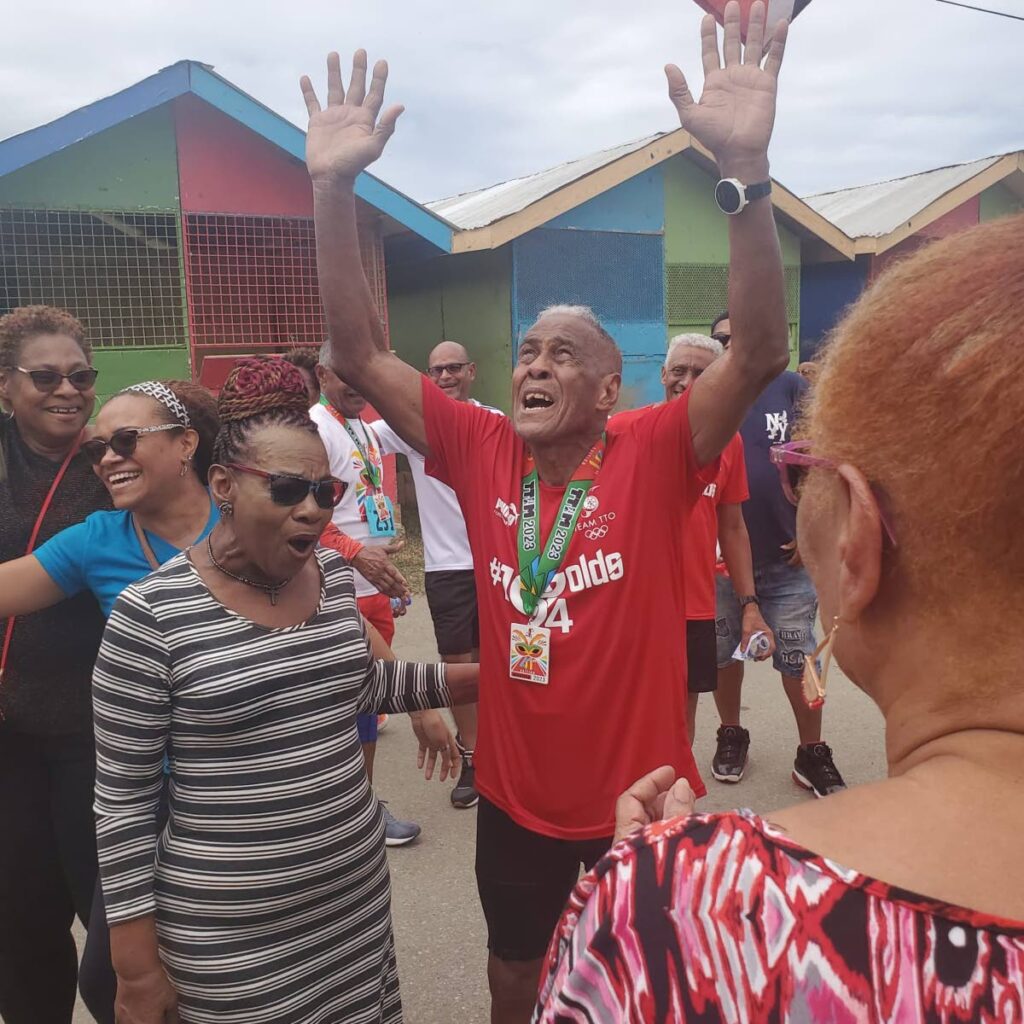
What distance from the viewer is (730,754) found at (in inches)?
179

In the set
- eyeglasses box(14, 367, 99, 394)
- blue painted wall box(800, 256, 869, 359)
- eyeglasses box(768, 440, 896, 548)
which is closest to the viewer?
eyeglasses box(768, 440, 896, 548)

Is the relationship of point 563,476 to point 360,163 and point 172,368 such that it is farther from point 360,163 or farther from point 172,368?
point 172,368

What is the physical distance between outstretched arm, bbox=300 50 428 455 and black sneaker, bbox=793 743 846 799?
2.84 m

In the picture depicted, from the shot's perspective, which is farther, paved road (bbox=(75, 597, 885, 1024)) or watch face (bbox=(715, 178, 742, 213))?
paved road (bbox=(75, 597, 885, 1024))

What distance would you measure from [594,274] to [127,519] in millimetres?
9726

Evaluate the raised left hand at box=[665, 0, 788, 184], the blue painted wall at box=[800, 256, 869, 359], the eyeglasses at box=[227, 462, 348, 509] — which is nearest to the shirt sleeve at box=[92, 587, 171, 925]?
the eyeglasses at box=[227, 462, 348, 509]

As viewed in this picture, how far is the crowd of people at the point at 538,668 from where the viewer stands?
0.81 metres

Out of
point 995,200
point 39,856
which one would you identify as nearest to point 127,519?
point 39,856

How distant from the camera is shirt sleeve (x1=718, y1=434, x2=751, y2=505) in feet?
14.0

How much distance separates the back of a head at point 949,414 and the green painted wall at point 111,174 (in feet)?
29.9

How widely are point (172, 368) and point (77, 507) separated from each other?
6.77 m

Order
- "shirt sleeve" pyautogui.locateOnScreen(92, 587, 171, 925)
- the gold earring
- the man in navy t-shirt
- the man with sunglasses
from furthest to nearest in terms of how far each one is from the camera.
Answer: the man in navy t-shirt → the man with sunglasses → "shirt sleeve" pyautogui.locateOnScreen(92, 587, 171, 925) → the gold earring

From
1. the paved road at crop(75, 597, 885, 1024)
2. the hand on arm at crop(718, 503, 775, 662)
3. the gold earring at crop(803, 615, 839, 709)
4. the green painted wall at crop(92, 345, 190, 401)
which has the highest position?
the green painted wall at crop(92, 345, 190, 401)

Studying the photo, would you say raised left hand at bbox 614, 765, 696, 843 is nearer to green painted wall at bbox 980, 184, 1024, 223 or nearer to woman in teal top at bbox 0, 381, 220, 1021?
woman in teal top at bbox 0, 381, 220, 1021
